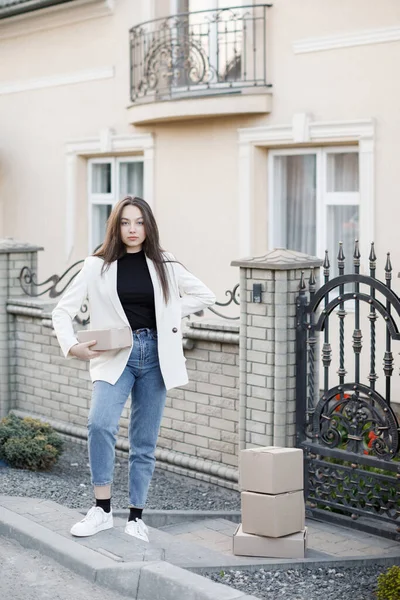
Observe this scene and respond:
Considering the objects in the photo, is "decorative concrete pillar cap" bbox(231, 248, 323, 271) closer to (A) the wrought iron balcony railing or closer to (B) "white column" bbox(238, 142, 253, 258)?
(B) "white column" bbox(238, 142, 253, 258)

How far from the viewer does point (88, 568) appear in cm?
556

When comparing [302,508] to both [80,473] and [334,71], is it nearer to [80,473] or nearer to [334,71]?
[80,473]

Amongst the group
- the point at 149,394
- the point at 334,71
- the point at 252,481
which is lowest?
the point at 252,481

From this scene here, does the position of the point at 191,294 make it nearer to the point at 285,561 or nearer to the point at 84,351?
the point at 84,351

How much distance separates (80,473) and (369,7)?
603 cm

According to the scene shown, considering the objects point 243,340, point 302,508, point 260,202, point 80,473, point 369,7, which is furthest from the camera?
point 260,202

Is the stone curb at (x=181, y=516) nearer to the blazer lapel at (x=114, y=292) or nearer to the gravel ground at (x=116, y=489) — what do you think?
the gravel ground at (x=116, y=489)

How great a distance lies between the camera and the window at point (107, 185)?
591 inches

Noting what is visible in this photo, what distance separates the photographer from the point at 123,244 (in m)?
6.06

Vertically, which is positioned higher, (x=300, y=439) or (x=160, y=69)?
(x=160, y=69)

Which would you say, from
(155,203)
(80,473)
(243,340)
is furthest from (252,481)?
(155,203)

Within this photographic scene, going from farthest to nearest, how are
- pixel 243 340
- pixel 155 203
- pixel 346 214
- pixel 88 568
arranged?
pixel 155 203
pixel 346 214
pixel 243 340
pixel 88 568

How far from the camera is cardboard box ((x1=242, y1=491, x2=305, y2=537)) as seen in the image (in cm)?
625

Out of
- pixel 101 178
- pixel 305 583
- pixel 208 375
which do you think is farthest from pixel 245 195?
pixel 305 583
